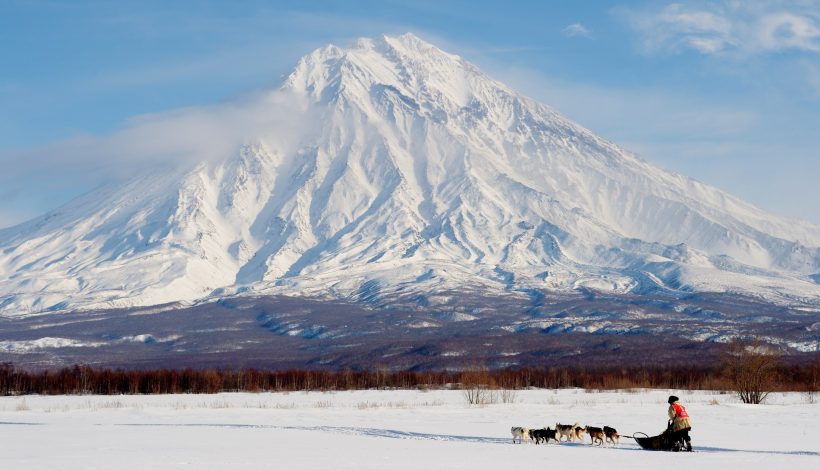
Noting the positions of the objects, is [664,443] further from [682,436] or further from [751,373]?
[751,373]

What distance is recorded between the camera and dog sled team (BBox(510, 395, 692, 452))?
38781 mm

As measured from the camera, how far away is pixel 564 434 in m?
43.6

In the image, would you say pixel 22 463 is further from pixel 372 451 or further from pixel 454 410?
pixel 454 410

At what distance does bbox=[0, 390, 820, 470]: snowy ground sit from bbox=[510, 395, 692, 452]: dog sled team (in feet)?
2.04

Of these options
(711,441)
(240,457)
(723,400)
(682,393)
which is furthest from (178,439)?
(682,393)

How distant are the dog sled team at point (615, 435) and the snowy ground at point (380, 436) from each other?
2.04ft

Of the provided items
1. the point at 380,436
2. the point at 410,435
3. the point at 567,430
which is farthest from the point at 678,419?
the point at 380,436

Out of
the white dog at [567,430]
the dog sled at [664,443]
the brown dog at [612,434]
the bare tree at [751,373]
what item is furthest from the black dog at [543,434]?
the bare tree at [751,373]

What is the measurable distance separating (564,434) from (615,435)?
2.63 m

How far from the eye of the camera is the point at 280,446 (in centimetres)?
4019

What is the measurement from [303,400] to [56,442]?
133 feet

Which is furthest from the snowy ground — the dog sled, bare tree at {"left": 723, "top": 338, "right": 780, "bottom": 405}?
bare tree at {"left": 723, "top": 338, "right": 780, "bottom": 405}

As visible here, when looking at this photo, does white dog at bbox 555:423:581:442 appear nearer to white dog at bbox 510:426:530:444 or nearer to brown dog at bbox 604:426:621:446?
white dog at bbox 510:426:530:444

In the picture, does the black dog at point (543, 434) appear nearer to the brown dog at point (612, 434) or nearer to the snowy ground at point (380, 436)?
the snowy ground at point (380, 436)
